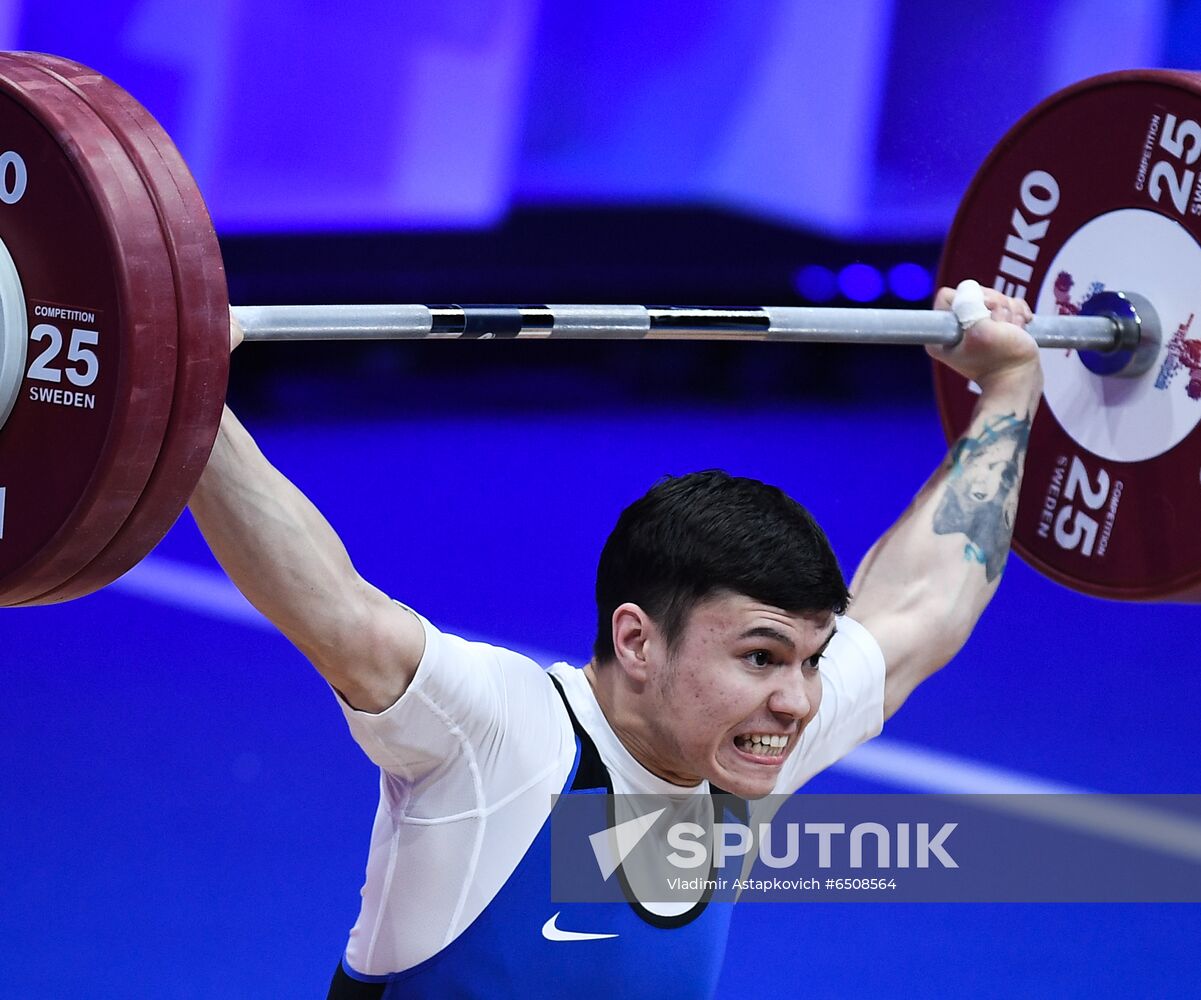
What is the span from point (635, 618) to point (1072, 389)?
1.19m

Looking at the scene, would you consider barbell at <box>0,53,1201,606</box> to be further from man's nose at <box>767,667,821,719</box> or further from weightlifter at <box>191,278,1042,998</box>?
man's nose at <box>767,667,821,719</box>

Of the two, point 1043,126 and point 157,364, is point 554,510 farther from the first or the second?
point 157,364

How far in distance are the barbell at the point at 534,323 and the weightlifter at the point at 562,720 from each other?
0.15 m

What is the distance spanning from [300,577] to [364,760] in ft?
8.44

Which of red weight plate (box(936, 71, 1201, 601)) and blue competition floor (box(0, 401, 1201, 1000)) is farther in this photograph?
blue competition floor (box(0, 401, 1201, 1000))

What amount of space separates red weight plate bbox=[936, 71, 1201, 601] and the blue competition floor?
4.07 feet

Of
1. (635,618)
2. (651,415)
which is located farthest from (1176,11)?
(635,618)

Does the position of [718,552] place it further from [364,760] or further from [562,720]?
[364,760]

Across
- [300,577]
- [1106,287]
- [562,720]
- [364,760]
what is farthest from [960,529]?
[364,760]

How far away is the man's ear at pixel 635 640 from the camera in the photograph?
215 cm

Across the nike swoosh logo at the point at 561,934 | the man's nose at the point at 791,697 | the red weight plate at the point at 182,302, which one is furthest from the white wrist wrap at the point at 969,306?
the red weight plate at the point at 182,302

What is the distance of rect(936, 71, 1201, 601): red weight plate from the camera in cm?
280
